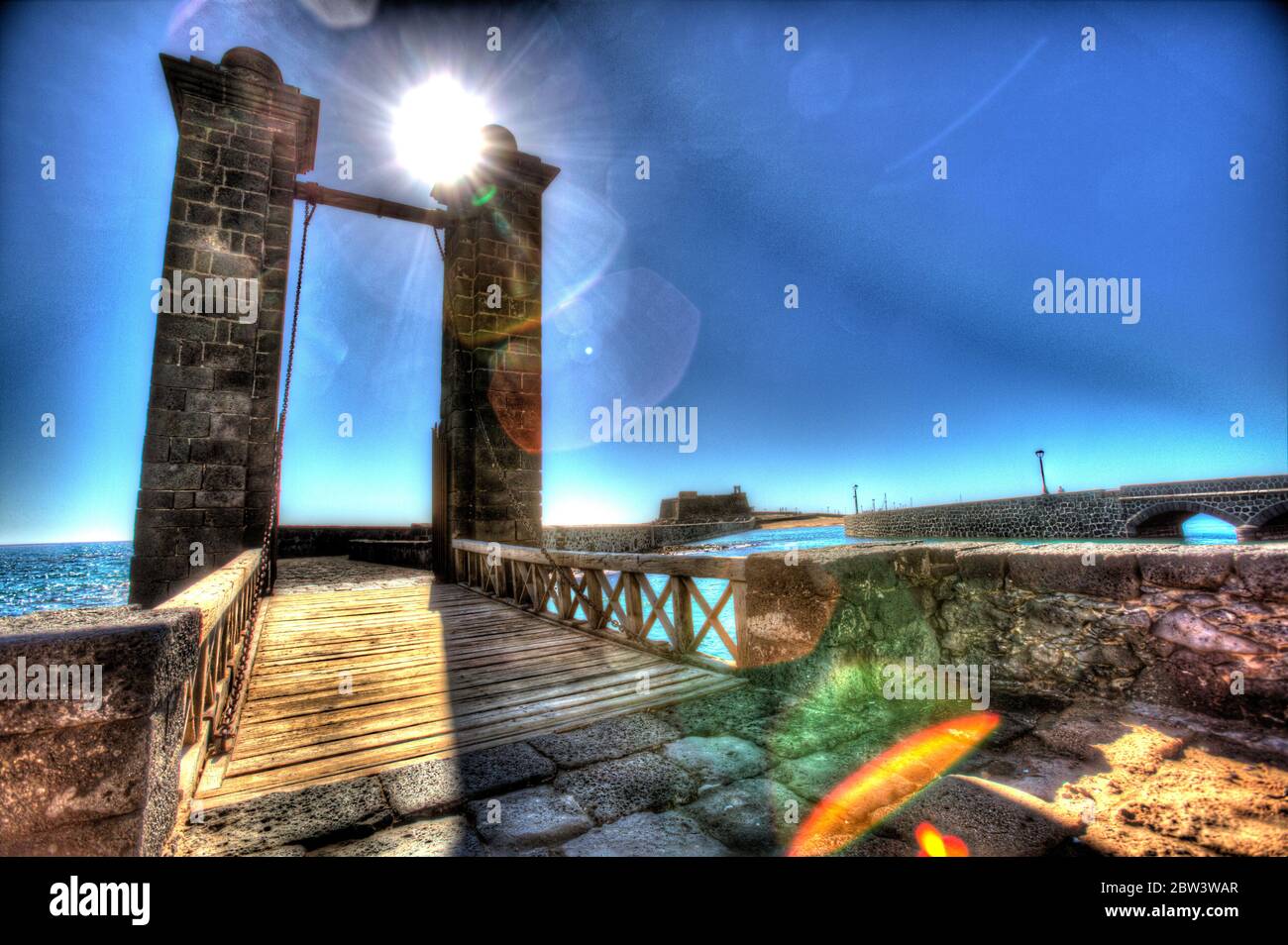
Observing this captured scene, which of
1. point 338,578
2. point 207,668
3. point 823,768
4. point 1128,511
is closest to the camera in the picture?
point 823,768

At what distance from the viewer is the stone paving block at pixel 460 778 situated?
77.5 inches

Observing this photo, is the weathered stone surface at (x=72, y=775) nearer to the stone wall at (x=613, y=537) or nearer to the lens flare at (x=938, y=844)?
the lens flare at (x=938, y=844)

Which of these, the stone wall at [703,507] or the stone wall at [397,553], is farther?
the stone wall at [703,507]

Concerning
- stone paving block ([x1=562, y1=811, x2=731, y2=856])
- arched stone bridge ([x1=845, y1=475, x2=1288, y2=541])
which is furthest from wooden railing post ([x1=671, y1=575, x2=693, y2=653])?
arched stone bridge ([x1=845, y1=475, x2=1288, y2=541])

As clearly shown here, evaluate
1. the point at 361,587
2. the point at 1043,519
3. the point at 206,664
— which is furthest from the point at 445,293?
the point at 1043,519

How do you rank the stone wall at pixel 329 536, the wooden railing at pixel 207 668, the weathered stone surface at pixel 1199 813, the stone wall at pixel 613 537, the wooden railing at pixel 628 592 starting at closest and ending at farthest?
the weathered stone surface at pixel 1199 813
the wooden railing at pixel 207 668
the wooden railing at pixel 628 592
the stone wall at pixel 329 536
the stone wall at pixel 613 537

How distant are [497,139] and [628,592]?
771 cm

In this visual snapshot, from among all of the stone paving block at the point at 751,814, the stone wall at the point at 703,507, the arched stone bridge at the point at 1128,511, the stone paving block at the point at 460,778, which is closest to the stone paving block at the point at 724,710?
the stone paving block at the point at 751,814

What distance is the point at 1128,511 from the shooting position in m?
24.8

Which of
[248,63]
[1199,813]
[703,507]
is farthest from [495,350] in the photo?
[703,507]

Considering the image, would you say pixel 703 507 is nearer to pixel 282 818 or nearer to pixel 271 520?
pixel 271 520

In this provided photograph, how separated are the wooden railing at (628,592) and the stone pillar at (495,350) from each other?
0.85m
